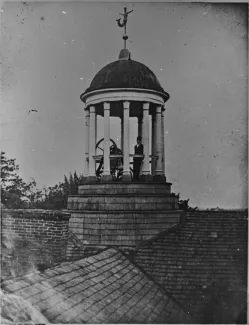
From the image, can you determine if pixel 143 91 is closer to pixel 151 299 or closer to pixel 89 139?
pixel 89 139

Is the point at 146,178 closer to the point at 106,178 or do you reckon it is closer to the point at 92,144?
the point at 106,178

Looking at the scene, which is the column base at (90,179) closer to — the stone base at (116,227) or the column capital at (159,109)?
the stone base at (116,227)

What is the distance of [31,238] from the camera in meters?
7.83

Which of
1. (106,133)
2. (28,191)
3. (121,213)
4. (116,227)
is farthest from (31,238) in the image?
(106,133)

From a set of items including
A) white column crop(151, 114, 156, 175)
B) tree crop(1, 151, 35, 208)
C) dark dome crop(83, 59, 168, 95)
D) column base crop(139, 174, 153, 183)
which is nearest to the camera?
tree crop(1, 151, 35, 208)

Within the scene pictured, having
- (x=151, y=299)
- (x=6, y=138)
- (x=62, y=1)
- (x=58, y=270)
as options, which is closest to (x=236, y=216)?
(x=151, y=299)

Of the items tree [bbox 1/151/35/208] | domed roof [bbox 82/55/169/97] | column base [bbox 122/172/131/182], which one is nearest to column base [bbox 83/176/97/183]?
column base [bbox 122/172/131/182]

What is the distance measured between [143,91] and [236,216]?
3.16m

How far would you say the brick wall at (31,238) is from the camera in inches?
283

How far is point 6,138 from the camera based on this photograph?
7332mm

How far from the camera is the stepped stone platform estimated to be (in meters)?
8.01

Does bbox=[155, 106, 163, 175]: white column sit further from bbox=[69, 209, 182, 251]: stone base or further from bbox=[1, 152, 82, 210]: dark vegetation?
bbox=[1, 152, 82, 210]: dark vegetation

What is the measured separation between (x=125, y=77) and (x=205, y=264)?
4.00 meters

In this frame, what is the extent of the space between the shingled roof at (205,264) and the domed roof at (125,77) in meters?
2.92
